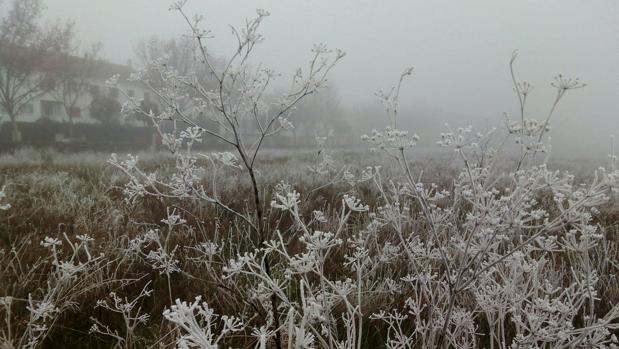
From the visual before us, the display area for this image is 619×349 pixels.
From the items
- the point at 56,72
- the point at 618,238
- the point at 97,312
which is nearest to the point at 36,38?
the point at 56,72

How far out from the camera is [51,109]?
99.6ft

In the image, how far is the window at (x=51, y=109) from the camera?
2812cm

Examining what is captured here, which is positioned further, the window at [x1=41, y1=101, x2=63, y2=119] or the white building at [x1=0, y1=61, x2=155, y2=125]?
the window at [x1=41, y1=101, x2=63, y2=119]

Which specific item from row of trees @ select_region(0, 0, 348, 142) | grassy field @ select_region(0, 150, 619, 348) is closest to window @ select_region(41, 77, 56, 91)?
row of trees @ select_region(0, 0, 348, 142)

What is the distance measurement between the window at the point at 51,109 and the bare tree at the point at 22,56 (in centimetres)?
308

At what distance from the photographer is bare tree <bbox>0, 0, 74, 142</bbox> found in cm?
2223


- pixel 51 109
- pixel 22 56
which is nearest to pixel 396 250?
pixel 22 56

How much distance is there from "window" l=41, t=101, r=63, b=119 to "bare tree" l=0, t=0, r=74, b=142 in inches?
121

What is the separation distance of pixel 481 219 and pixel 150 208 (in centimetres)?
455

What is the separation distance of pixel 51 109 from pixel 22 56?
28.1 ft

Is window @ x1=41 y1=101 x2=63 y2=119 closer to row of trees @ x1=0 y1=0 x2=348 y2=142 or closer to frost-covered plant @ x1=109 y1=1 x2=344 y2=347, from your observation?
row of trees @ x1=0 y1=0 x2=348 y2=142

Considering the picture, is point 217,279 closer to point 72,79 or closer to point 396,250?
point 396,250

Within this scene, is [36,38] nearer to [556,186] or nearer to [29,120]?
[29,120]

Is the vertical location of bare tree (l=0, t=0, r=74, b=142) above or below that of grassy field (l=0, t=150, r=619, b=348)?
above
